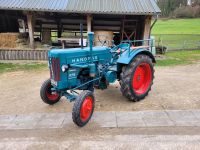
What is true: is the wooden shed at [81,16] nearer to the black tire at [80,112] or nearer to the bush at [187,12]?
the black tire at [80,112]

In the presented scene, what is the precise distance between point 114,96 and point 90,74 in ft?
4.05

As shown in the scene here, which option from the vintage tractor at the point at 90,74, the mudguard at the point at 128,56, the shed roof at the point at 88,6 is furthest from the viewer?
the shed roof at the point at 88,6

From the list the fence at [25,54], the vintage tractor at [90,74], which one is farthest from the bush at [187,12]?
the vintage tractor at [90,74]

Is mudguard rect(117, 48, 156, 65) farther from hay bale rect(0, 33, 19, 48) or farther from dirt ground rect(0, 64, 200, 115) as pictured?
hay bale rect(0, 33, 19, 48)

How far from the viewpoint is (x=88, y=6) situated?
1062 cm

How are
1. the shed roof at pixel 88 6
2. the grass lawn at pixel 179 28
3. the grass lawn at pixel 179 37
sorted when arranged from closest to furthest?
the shed roof at pixel 88 6 < the grass lawn at pixel 179 37 < the grass lawn at pixel 179 28

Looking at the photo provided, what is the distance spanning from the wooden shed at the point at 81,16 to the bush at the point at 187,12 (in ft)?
171

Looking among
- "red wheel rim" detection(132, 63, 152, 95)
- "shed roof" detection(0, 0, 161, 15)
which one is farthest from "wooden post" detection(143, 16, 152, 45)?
"red wheel rim" detection(132, 63, 152, 95)

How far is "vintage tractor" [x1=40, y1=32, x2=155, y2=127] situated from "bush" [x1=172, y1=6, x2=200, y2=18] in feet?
196

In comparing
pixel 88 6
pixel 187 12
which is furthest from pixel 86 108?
pixel 187 12

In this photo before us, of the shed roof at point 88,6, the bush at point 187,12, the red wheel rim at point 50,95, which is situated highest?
the bush at point 187,12

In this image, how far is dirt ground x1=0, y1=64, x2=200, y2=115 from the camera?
15.1 feet

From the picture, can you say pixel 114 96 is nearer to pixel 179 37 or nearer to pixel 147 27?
pixel 147 27

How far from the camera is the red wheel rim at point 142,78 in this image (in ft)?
16.1
